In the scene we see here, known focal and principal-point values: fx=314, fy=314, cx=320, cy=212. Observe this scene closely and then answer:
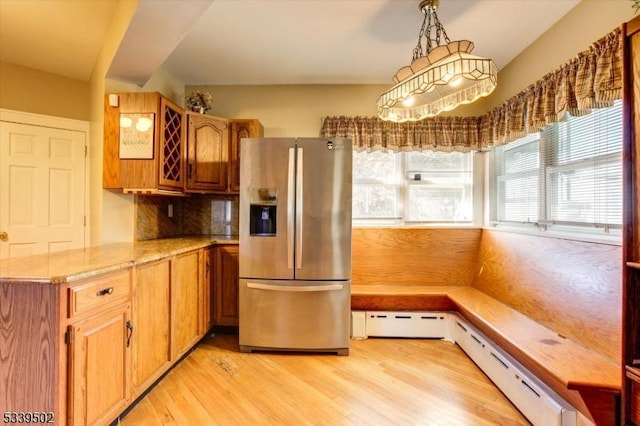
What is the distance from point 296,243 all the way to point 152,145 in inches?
56.1

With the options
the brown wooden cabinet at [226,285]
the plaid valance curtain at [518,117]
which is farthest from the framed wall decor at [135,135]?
the plaid valance curtain at [518,117]

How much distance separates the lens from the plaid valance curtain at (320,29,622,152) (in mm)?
1802

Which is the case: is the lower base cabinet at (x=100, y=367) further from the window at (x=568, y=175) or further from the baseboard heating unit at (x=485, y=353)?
the window at (x=568, y=175)

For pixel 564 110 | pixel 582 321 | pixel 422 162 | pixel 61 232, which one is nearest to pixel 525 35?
pixel 564 110

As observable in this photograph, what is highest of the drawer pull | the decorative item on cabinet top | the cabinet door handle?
the decorative item on cabinet top

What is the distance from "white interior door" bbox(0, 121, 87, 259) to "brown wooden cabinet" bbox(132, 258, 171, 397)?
1599mm

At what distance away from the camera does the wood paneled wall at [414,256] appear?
3318 millimetres

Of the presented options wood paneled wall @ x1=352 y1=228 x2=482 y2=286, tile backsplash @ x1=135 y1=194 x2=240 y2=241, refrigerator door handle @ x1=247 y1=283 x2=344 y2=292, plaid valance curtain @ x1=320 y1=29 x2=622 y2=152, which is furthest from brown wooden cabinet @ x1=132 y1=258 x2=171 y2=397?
plaid valance curtain @ x1=320 y1=29 x2=622 y2=152

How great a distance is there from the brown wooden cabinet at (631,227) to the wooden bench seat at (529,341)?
0.78 ft

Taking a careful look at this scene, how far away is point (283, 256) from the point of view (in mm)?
2617

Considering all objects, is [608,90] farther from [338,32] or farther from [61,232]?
[61,232]

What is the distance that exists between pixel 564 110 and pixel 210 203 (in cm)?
326

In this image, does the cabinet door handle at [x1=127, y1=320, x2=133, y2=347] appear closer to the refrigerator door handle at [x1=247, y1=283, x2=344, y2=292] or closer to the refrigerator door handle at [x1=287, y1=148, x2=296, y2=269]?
the refrigerator door handle at [x1=247, y1=283, x2=344, y2=292]

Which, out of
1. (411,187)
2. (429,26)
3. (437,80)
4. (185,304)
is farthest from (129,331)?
(411,187)
